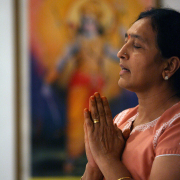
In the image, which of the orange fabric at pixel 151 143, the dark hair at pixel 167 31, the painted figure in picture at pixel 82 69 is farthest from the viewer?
the painted figure in picture at pixel 82 69

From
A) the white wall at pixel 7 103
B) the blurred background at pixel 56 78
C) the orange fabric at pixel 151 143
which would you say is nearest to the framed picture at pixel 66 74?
the blurred background at pixel 56 78

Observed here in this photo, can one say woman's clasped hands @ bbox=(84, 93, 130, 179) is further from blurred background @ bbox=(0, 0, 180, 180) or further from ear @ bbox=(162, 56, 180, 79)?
blurred background @ bbox=(0, 0, 180, 180)

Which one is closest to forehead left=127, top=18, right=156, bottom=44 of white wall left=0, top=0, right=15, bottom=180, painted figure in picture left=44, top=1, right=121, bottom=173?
painted figure in picture left=44, top=1, right=121, bottom=173

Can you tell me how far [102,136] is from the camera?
97cm

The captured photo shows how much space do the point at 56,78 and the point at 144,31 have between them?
146 cm

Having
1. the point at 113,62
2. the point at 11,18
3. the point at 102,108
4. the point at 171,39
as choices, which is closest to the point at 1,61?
the point at 11,18

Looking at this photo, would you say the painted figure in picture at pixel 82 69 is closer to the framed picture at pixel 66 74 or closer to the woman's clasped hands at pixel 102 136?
the framed picture at pixel 66 74

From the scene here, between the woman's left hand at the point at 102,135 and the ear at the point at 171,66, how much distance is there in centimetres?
28

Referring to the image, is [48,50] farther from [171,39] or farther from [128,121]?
[171,39]

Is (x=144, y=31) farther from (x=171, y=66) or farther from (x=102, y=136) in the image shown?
(x=102, y=136)

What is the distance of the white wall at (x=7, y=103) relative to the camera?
Answer: 234 cm

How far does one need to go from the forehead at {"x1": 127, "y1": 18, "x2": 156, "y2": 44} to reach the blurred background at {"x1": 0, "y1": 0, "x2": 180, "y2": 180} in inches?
51.7

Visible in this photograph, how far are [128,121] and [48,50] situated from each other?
1.45 m

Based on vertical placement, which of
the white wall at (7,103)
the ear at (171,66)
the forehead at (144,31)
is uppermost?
the forehead at (144,31)
